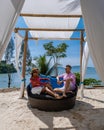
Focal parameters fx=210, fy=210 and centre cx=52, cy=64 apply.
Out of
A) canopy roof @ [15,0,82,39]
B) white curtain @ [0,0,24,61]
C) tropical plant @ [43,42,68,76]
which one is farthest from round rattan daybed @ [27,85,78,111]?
tropical plant @ [43,42,68,76]

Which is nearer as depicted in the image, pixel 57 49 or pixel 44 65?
pixel 44 65

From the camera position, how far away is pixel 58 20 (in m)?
5.30

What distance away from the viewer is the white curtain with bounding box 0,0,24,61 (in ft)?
8.36

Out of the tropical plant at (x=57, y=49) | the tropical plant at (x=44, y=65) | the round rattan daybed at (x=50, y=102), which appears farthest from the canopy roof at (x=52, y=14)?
the tropical plant at (x=57, y=49)

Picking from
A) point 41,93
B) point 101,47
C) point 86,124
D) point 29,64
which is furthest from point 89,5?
point 29,64

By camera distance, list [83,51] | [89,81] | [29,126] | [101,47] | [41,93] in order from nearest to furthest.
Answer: [101,47]
[29,126]
[41,93]
[83,51]
[89,81]

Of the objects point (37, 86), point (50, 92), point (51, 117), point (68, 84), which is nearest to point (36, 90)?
point (37, 86)

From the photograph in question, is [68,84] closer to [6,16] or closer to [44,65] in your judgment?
[6,16]

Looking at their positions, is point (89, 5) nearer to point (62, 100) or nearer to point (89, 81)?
point (62, 100)

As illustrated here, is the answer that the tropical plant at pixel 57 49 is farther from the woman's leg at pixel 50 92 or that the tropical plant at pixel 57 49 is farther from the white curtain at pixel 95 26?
the white curtain at pixel 95 26

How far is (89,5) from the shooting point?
8.79 feet

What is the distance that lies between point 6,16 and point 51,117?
93.9 inches

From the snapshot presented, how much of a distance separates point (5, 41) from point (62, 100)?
2.41 metres

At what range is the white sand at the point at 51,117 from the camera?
3715 mm
